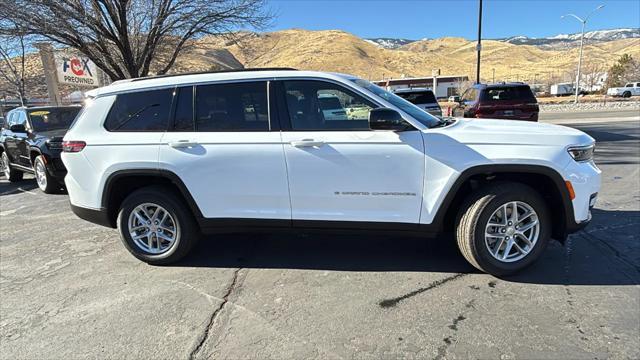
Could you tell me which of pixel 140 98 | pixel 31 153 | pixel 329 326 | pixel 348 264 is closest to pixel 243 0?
pixel 31 153

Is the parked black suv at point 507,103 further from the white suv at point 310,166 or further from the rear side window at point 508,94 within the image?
the white suv at point 310,166

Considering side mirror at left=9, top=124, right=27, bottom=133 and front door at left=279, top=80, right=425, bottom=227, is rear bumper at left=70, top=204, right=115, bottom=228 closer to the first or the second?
front door at left=279, top=80, right=425, bottom=227

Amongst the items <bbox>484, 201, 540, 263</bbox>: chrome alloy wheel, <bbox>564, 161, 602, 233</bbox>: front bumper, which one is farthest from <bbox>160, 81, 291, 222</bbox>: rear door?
<bbox>564, 161, 602, 233</bbox>: front bumper

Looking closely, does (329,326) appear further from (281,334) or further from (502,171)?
(502,171)

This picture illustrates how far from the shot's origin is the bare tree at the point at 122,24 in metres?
11.3

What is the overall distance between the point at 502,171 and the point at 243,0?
39.5ft

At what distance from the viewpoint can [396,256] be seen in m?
4.36

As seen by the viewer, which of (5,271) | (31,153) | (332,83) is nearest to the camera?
(332,83)

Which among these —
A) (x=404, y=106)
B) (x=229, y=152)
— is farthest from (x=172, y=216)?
(x=404, y=106)

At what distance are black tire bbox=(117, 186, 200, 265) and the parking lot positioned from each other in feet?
0.45

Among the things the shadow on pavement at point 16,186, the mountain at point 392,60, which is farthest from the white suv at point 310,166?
the mountain at point 392,60

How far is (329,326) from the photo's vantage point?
124 inches

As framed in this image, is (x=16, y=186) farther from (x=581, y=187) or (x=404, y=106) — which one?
(x=581, y=187)

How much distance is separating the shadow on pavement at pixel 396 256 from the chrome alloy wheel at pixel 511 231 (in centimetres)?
25
